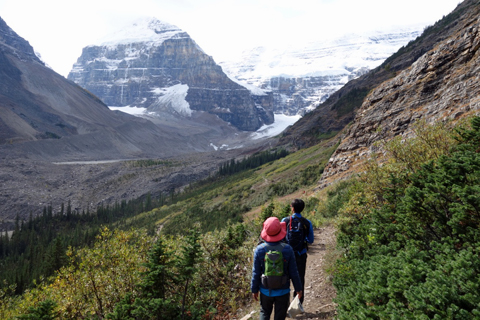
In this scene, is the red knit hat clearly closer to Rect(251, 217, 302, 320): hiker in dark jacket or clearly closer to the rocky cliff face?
Rect(251, 217, 302, 320): hiker in dark jacket

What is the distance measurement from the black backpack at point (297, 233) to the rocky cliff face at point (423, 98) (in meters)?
13.5

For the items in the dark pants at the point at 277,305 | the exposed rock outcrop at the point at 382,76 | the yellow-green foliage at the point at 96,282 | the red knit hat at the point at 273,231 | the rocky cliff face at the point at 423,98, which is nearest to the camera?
the red knit hat at the point at 273,231

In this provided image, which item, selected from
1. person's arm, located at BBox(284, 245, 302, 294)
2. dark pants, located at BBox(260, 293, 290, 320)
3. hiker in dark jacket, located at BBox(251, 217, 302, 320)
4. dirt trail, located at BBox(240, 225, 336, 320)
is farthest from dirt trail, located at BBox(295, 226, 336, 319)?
person's arm, located at BBox(284, 245, 302, 294)

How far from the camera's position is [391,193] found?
270 inches

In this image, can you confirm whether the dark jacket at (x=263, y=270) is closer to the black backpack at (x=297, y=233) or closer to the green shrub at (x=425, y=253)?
the green shrub at (x=425, y=253)

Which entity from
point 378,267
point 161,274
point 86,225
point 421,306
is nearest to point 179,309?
point 161,274

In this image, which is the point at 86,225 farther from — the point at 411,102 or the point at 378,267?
the point at 378,267

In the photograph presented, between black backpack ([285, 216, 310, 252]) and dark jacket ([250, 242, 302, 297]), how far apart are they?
4.56 feet

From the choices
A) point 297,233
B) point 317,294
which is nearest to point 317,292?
point 317,294

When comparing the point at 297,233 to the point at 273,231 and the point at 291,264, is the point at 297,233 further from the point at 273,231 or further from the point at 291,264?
the point at 273,231

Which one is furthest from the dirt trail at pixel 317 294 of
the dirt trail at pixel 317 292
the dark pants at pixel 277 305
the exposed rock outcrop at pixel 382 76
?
the exposed rock outcrop at pixel 382 76

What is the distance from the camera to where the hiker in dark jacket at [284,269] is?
16.5ft

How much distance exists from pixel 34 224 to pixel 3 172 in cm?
3645

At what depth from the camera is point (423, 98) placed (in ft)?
73.4
